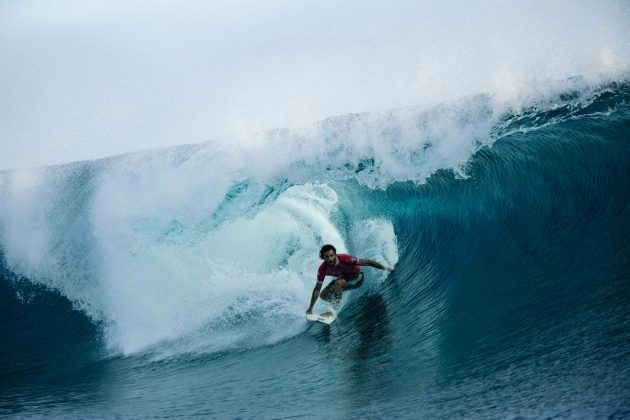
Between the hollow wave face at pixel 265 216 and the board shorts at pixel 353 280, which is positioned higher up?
the hollow wave face at pixel 265 216

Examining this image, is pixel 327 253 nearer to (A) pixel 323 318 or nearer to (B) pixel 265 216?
(A) pixel 323 318

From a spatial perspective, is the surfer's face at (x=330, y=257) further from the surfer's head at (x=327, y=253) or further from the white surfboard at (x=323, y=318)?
the white surfboard at (x=323, y=318)

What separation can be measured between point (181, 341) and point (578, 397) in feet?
16.7

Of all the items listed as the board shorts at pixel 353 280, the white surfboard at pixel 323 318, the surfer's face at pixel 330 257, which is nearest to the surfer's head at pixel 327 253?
the surfer's face at pixel 330 257

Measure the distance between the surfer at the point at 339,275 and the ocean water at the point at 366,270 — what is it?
0.31m

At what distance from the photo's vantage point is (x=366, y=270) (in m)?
7.30

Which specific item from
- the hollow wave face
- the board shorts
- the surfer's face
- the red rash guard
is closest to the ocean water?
the hollow wave face

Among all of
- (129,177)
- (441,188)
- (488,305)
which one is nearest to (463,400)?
(488,305)

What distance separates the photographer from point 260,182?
8.77m

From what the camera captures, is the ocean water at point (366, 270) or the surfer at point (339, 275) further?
the surfer at point (339, 275)

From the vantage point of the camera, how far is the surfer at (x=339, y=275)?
5.84 meters

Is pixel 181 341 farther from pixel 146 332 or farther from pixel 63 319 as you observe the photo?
pixel 63 319

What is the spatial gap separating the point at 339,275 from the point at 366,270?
1.24 metres

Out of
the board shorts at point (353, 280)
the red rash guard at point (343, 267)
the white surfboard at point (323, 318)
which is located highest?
the red rash guard at point (343, 267)
